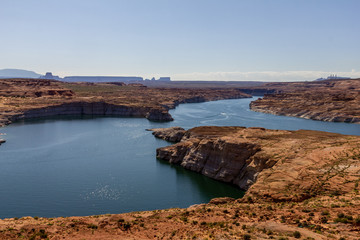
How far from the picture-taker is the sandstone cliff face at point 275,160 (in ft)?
118

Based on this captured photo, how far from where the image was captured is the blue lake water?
46.6 metres

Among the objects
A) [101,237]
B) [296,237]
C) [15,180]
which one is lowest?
[15,180]

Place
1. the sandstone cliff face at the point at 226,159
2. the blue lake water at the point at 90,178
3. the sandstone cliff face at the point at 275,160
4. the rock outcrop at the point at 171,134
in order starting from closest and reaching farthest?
the sandstone cliff face at the point at 275,160 < the blue lake water at the point at 90,178 < the sandstone cliff face at the point at 226,159 < the rock outcrop at the point at 171,134

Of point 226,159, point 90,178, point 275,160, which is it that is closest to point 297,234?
point 275,160

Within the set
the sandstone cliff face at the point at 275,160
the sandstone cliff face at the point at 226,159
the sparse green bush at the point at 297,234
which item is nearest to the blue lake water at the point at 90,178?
the sandstone cliff face at the point at 226,159

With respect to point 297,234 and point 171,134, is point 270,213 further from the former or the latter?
point 171,134

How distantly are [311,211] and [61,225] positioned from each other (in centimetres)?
2545

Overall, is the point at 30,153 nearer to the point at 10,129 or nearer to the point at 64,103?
the point at 10,129

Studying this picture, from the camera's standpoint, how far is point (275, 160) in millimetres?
47906

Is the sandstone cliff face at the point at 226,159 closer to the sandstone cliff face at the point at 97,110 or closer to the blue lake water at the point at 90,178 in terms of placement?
the blue lake water at the point at 90,178

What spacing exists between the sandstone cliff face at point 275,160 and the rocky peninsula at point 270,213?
0.41ft

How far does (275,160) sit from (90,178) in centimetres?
3713

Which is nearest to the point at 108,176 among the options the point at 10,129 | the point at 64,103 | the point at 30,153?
the point at 30,153

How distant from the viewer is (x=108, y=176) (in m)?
60.6
